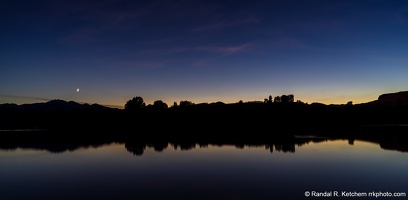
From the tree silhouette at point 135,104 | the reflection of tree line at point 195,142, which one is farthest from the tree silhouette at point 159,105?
the reflection of tree line at point 195,142

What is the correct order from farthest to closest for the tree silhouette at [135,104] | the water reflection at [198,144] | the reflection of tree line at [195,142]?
1. the tree silhouette at [135,104]
2. the reflection of tree line at [195,142]
3. the water reflection at [198,144]

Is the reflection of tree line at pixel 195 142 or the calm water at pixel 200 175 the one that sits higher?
the reflection of tree line at pixel 195 142

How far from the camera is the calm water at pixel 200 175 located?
15.0 meters

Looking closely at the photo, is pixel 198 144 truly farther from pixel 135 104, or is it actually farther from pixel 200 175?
pixel 135 104

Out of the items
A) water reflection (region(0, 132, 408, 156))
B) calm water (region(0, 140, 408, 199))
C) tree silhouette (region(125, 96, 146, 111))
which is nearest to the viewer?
calm water (region(0, 140, 408, 199))

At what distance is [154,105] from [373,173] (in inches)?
4373

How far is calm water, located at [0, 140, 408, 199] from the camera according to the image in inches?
589

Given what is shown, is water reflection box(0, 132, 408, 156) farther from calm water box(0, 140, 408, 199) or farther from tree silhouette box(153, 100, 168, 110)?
tree silhouette box(153, 100, 168, 110)

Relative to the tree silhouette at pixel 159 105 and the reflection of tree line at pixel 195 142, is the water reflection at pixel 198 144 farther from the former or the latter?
the tree silhouette at pixel 159 105

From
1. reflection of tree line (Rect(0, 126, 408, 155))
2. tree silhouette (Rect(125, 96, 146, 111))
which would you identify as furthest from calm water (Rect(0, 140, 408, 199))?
tree silhouette (Rect(125, 96, 146, 111))

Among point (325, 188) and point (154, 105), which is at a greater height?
point (154, 105)

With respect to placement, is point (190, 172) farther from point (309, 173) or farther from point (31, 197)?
point (31, 197)

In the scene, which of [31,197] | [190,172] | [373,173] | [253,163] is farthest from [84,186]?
[373,173]

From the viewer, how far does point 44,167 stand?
77.5 feet
